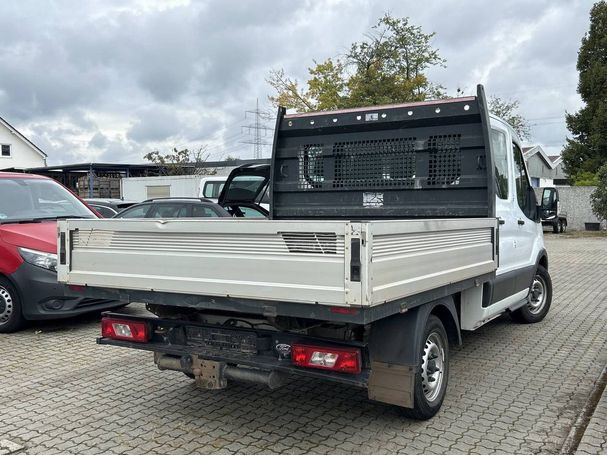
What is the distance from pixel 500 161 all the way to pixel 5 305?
5899 millimetres

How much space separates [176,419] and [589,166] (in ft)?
120

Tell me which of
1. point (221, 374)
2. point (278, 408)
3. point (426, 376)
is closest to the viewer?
point (221, 374)

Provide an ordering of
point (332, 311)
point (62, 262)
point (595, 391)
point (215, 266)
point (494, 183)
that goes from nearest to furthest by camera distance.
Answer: point (332, 311) → point (215, 266) → point (62, 262) → point (595, 391) → point (494, 183)

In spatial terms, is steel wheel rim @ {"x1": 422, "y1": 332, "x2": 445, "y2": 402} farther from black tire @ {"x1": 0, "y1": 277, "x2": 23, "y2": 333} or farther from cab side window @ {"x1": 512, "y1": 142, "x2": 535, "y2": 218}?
black tire @ {"x1": 0, "y1": 277, "x2": 23, "y2": 333}

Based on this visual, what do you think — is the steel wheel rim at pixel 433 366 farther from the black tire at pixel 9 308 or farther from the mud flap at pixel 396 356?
the black tire at pixel 9 308

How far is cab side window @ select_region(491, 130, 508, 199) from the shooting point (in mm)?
5657

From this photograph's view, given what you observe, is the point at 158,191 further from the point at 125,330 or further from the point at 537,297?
the point at 125,330

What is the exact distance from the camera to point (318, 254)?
10.7 feet

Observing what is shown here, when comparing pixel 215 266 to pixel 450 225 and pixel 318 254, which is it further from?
pixel 450 225

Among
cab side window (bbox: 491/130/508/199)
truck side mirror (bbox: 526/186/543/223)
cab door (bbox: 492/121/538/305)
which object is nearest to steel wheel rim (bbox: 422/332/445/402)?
cab door (bbox: 492/121/538/305)

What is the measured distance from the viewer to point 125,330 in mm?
4422

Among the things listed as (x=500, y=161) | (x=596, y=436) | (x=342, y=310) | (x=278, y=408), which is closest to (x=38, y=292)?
(x=278, y=408)

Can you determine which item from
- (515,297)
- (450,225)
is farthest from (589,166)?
(450,225)

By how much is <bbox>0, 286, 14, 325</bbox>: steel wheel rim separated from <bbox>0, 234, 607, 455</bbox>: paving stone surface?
0.31 meters
